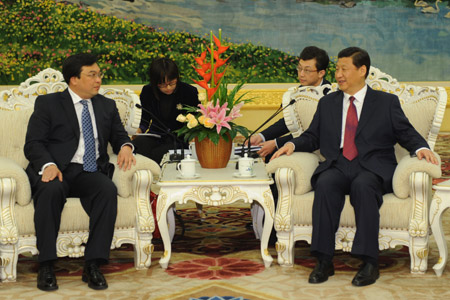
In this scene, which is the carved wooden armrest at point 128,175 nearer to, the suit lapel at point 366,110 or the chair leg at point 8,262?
the chair leg at point 8,262

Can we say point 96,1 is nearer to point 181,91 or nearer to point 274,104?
point 274,104

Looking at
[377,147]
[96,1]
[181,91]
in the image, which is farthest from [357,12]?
[377,147]

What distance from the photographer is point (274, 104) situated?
10477mm

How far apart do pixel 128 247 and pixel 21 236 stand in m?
0.91

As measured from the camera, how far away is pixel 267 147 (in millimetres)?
4531

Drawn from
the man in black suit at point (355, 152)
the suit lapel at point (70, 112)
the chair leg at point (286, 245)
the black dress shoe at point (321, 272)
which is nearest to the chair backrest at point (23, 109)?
the suit lapel at point (70, 112)

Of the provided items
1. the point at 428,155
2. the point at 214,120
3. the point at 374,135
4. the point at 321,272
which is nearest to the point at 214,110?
the point at 214,120

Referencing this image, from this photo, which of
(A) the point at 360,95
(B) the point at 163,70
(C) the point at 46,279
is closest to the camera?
(C) the point at 46,279

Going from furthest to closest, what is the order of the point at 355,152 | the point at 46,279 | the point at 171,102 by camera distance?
1. the point at 171,102
2. the point at 355,152
3. the point at 46,279

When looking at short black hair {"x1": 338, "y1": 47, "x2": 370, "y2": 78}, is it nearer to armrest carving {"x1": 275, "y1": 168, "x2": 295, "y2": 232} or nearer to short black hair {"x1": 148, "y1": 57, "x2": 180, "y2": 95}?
armrest carving {"x1": 275, "y1": 168, "x2": 295, "y2": 232}

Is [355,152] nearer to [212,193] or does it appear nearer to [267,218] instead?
[267,218]

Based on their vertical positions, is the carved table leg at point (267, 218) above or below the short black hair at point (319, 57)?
below

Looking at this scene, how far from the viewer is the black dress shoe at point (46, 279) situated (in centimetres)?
346

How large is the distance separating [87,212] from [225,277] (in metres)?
0.86
